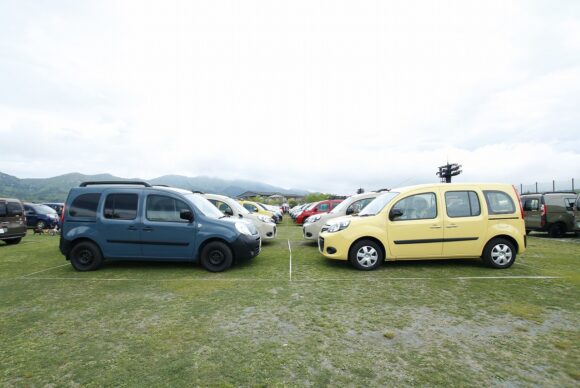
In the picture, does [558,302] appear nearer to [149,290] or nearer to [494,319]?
[494,319]

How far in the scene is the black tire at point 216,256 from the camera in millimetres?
6594

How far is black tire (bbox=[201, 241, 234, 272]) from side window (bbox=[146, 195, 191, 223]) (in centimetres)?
78

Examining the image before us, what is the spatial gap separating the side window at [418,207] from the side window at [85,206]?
21.0ft

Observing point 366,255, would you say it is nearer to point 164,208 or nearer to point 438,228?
point 438,228

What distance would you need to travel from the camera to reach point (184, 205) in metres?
6.81

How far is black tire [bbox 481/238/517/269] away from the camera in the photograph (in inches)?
259

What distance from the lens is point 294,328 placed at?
3666 mm

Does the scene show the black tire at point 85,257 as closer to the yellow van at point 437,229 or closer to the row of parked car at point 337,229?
the row of parked car at point 337,229

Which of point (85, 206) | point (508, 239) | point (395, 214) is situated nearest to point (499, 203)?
point (508, 239)

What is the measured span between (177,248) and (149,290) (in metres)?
1.42

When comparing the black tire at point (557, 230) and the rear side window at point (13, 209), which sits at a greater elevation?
the rear side window at point (13, 209)

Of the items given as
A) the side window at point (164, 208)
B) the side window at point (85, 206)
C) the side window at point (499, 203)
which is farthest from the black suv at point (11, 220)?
the side window at point (499, 203)

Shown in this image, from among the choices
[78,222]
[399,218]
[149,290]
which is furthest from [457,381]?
[78,222]

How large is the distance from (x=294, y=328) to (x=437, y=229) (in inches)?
164
